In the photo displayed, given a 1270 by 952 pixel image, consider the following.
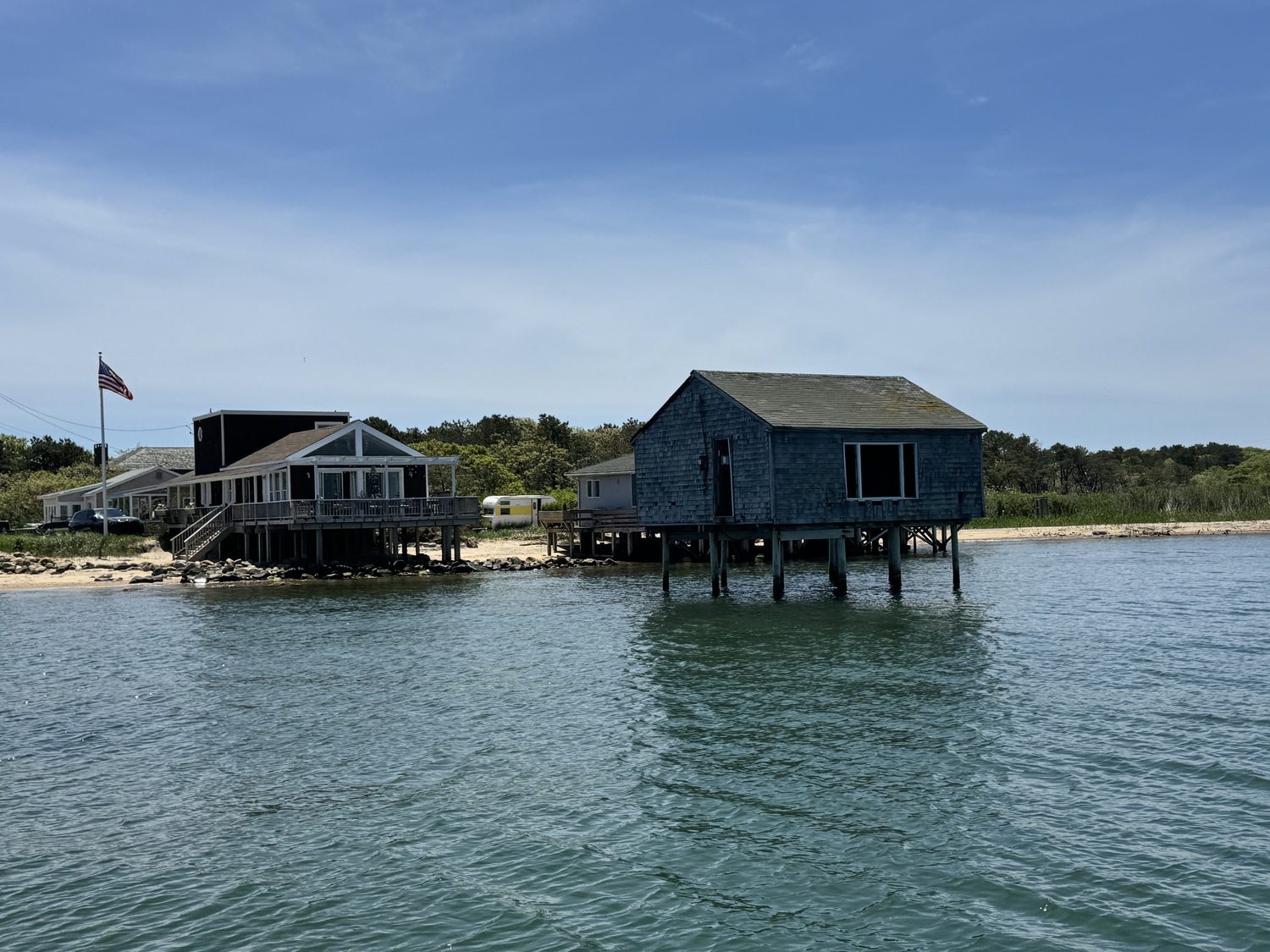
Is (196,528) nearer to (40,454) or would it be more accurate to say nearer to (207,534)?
(207,534)

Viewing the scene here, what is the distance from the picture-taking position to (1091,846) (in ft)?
37.3

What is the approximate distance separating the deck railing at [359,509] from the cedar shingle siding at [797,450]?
15.6m

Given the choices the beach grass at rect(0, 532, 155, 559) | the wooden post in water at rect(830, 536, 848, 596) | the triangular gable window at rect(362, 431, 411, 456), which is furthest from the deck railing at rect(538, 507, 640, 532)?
the beach grass at rect(0, 532, 155, 559)

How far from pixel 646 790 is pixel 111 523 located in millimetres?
58139

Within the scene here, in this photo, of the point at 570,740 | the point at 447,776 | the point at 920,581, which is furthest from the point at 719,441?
the point at 447,776

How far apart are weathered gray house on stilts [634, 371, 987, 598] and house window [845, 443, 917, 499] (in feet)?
0.13

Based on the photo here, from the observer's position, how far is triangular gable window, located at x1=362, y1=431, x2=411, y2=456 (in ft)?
177

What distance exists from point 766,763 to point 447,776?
14.5 ft

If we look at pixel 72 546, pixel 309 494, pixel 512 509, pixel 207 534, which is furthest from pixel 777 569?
pixel 512 509

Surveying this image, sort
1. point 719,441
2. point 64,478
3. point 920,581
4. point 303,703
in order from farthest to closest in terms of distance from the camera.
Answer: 1. point 64,478
2. point 920,581
3. point 719,441
4. point 303,703

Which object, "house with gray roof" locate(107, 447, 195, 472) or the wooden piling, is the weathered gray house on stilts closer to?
the wooden piling

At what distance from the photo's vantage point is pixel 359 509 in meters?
50.6

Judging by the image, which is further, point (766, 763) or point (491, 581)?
point (491, 581)

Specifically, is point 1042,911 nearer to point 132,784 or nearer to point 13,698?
point 132,784
